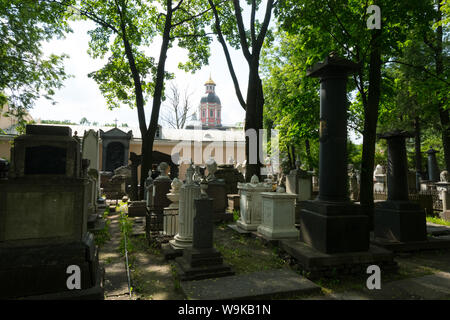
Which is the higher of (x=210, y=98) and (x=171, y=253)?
(x=210, y=98)

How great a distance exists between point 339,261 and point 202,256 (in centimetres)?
259

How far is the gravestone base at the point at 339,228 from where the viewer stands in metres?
4.82

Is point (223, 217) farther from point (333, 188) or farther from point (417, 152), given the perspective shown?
point (417, 152)

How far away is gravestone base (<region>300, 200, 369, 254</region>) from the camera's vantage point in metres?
4.82

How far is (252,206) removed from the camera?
28.0 feet

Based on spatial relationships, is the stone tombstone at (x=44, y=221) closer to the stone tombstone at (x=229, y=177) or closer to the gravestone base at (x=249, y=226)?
the gravestone base at (x=249, y=226)

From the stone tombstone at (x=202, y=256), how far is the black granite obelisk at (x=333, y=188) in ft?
6.54

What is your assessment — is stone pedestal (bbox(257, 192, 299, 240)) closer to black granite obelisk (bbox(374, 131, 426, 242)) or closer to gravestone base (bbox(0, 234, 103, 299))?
black granite obelisk (bbox(374, 131, 426, 242))

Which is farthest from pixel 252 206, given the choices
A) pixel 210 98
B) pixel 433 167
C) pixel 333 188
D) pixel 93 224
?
pixel 210 98

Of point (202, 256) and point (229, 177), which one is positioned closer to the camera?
point (202, 256)

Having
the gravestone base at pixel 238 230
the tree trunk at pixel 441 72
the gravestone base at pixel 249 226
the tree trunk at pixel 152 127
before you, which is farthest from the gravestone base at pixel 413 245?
the tree trunk at pixel 152 127

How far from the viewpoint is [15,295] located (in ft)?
11.0

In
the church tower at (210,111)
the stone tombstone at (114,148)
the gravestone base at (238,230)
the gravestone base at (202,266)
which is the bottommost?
the gravestone base at (238,230)
